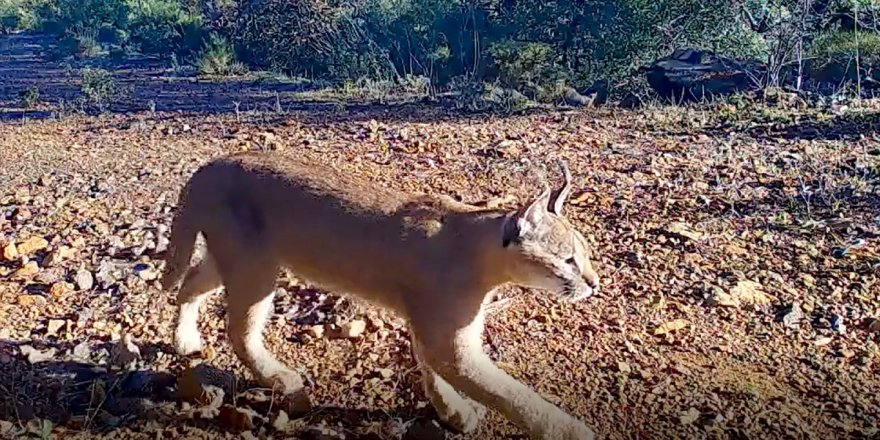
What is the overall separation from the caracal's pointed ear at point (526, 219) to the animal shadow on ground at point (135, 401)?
3.06ft

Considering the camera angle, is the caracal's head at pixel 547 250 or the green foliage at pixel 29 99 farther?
the green foliage at pixel 29 99

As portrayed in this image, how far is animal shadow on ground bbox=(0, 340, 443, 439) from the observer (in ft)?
12.0

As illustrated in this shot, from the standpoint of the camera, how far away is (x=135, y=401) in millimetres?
3822

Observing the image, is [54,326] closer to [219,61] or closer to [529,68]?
[529,68]

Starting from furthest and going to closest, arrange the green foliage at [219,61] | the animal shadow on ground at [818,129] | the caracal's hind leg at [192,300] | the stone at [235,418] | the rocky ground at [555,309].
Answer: the green foliage at [219,61]
the animal shadow on ground at [818,129]
the caracal's hind leg at [192,300]
the rocky ground at [555,309]
the stone at [235,418]

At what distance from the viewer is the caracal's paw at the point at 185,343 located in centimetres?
420

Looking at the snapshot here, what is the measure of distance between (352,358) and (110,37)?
25062 millimetres

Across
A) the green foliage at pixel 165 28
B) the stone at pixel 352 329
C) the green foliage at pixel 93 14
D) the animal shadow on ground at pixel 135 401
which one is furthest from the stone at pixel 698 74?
the green foliage at pixel 93 14

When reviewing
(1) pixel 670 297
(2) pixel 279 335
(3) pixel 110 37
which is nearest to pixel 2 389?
(2) pixel 279 335

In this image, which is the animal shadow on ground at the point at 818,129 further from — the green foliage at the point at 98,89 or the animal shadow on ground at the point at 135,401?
the green foliage at the point at 98,89

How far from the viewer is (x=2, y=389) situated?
3820 mm

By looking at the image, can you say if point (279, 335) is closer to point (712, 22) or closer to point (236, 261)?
point (236, 261)

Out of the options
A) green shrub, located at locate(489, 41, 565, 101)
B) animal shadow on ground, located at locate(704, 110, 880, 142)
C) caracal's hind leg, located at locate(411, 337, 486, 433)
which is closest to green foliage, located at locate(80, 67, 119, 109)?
green shrub, located at locate(489, 41, 565, 101)

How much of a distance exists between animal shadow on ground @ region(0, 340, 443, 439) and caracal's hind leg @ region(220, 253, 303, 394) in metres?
0.10
